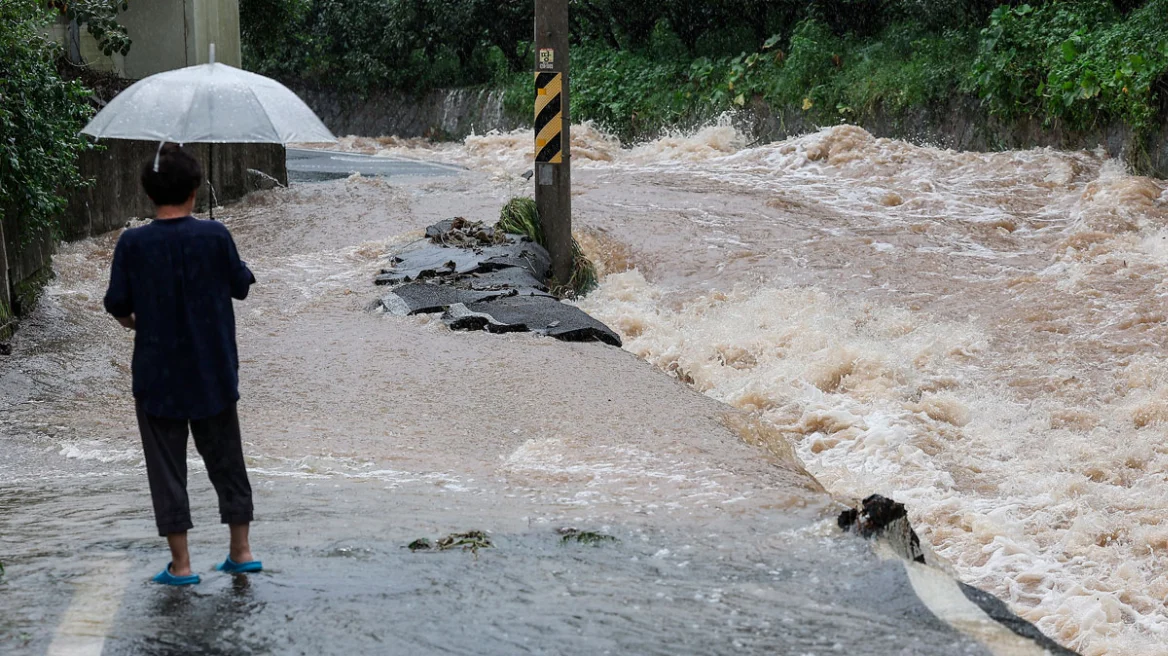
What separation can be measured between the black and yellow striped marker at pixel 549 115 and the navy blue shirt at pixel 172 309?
24.5 ft

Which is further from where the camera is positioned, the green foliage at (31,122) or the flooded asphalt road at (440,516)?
the green foliage at (31,122)

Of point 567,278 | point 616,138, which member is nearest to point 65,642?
point 567,278

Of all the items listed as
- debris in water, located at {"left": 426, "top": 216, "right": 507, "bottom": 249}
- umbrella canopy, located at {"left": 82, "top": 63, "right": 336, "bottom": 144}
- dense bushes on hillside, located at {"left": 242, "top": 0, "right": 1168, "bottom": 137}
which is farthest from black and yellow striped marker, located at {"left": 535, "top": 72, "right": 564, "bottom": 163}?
dense bushes on hillside, located at {"left": 242, "top": 0, "right": 1168, "bottom": 137}

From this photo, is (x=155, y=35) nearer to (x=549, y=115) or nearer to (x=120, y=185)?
(x=120, y=185)

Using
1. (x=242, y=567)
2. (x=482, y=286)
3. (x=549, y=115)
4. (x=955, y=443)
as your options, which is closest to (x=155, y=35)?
(x=549, y=115)

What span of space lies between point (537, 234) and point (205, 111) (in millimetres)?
7124

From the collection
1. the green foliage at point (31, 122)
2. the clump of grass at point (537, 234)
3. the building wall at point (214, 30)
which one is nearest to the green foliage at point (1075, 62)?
the clump of grass at point (537, 234)

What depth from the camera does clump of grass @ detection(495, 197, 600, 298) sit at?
1209 cm

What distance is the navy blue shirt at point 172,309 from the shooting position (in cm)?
390

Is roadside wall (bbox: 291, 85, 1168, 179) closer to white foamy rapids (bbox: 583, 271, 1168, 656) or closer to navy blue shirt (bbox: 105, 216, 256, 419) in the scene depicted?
white foamy rapids (bbox: 583, 271, 1168, 656)

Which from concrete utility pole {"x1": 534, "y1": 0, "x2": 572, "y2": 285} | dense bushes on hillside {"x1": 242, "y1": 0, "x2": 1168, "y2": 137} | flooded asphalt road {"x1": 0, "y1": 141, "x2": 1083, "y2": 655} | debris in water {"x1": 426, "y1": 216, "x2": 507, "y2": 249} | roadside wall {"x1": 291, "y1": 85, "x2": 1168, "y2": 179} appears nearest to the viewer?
flooded asphalt road {"x1": 0, "y1": 141, "x2": 1083, "y2": 655}

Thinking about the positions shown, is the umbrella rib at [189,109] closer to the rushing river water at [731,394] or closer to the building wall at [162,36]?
the rushing river water at [731,394]

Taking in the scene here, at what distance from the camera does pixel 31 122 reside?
27.9 feet

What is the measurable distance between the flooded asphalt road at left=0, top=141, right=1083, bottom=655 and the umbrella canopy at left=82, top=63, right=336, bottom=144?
4.97 feet
